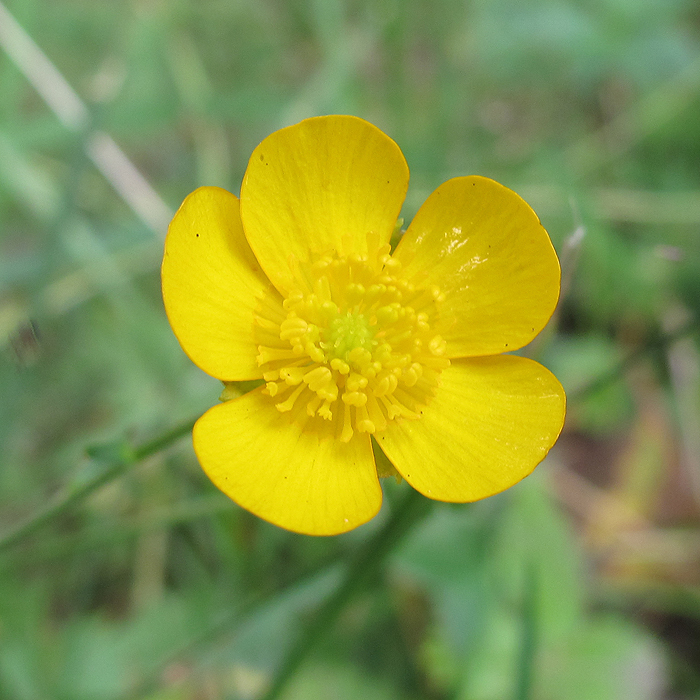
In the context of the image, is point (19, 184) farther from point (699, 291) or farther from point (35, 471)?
point (699, 291)

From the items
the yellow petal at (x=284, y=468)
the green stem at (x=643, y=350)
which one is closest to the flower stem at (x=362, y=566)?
the yellow petal at (x=284, y=468)

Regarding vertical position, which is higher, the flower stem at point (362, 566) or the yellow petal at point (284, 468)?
the yellow petal at point (284, 468)

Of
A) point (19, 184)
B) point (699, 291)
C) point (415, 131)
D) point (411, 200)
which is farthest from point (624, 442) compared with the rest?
point (19, 184)

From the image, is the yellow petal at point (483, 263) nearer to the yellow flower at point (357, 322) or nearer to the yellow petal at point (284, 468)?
the yellow flower at point (357, 322)

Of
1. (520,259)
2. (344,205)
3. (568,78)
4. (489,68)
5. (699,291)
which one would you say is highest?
(344,205)

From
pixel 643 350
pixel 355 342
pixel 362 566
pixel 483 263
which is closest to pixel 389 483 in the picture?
pixel 362 566

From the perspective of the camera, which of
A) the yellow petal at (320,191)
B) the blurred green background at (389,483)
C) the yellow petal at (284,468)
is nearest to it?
the yellow petal at (284,468)

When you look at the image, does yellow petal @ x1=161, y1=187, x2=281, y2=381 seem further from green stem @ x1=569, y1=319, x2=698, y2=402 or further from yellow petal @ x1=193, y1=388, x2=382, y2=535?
green stem @ x1=569, y1=319, x2=698, y2=402
